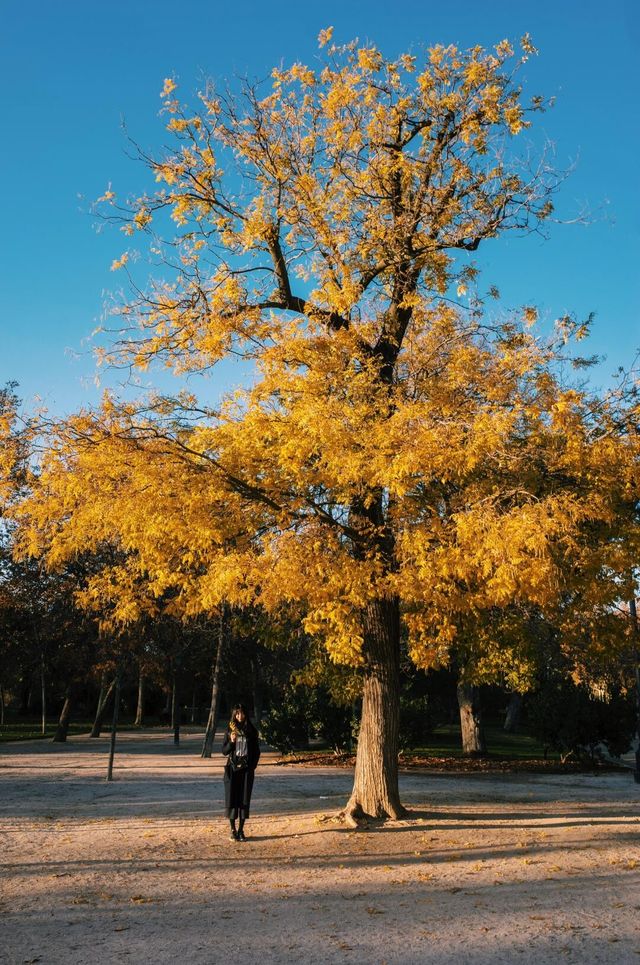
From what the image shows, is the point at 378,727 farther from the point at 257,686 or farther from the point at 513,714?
the point at 513,714

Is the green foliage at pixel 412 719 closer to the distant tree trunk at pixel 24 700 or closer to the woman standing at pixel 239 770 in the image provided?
the woman standing at pixel 239 770

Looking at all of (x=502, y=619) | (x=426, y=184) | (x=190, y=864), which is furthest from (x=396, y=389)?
(x=190, y=864)

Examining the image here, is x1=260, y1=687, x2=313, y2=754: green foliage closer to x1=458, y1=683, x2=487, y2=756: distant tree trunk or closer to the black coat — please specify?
x1=458, y1=683, x2=487, y2=756: distant tree trunk

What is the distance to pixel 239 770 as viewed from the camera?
33.3 feet

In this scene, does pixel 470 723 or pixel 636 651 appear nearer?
pixel 636 651

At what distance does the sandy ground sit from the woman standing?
1.11 feet

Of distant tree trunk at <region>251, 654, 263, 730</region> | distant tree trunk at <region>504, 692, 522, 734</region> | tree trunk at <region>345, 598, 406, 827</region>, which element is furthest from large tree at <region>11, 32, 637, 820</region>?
distant tree trunk at <region>504, 692, 522, 734</region>

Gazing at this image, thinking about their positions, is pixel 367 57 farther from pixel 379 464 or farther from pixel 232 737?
pixel 232 737

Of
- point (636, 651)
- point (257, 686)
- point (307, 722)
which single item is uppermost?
point (636, 651)

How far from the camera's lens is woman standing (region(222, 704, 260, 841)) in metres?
10.1

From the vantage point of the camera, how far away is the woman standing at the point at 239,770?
33.2ft

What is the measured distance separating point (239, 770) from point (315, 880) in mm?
2319

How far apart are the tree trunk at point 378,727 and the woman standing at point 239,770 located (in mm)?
1557

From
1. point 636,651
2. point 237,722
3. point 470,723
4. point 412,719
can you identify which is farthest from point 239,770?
point 470,723
